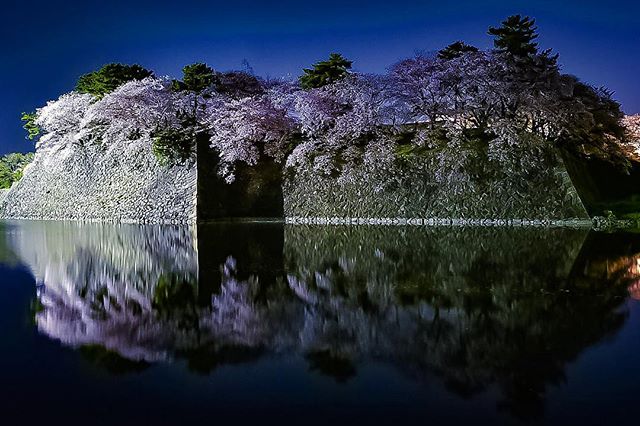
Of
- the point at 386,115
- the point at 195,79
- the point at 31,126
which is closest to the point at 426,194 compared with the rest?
the point at 386,115

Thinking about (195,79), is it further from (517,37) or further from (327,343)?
(327,343)

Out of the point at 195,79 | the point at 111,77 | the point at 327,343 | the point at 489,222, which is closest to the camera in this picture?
the point at 327,343

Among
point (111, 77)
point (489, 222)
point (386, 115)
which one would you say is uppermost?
point (111, 77)

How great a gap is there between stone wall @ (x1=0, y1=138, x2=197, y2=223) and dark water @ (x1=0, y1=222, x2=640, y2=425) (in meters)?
13.7

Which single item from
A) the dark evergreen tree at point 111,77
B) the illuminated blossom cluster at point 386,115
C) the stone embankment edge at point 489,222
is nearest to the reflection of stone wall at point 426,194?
the stone embankment edge at point 489,222

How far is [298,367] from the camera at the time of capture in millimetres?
3344

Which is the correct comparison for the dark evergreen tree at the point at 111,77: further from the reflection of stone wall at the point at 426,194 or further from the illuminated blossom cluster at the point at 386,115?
the reflection of stone wall at the point at 426,194

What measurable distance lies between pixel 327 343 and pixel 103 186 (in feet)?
79.1

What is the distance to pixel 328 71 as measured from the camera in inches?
871

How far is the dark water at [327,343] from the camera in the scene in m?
2.73

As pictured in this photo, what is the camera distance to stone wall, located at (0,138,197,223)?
2177 cm

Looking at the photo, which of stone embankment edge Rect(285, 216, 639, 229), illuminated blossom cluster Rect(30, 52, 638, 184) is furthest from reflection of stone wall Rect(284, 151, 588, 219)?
illuminated blossom cluster Rect(30, 52, 638, 184)

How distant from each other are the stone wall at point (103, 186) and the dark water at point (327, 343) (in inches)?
539

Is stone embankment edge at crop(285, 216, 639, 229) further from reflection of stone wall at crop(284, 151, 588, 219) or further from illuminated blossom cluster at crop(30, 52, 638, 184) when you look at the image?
illuminated blossom cluster at crop(30, 52, 638, 184)
